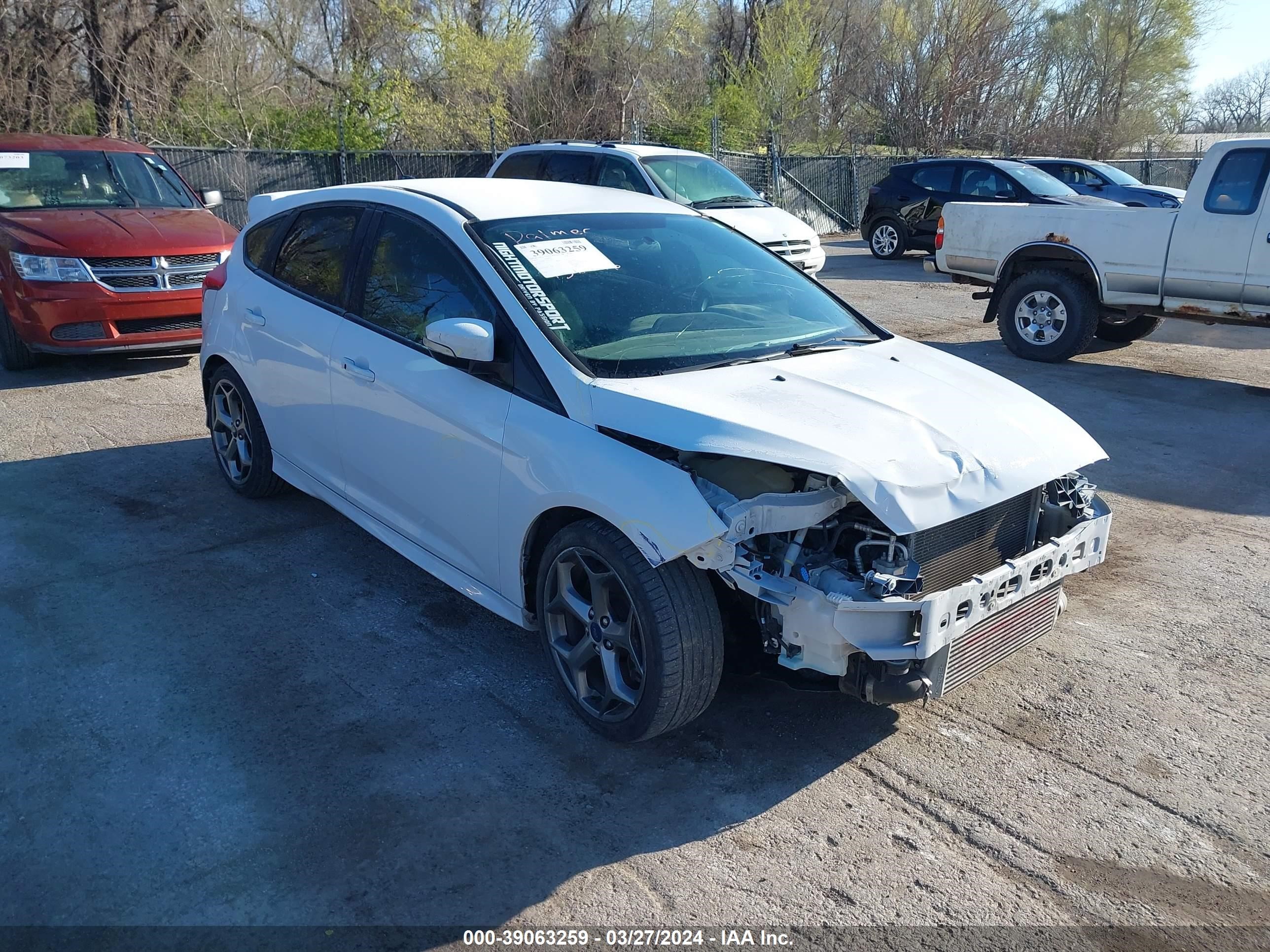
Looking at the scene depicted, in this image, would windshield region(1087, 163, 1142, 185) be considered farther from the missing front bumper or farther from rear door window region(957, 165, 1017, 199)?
the missing front bumper

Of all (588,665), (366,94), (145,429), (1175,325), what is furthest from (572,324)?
(366,94)

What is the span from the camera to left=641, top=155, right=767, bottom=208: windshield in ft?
41.3

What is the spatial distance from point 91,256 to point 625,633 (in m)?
6.94

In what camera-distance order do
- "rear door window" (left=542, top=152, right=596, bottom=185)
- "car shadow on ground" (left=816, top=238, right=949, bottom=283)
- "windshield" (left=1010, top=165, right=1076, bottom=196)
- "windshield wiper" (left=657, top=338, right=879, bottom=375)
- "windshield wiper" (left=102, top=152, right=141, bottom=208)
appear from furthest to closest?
"car shadow on ground" (left=816, top=238, right=949, bottom=283), "windshield" (left=1010, top=165, right=1076, bottom=196), "rear door window" (left=542, top=152, right=596, bottom=185), "windshield wiper" (left=102, top=152, right=141, bottom=208), "windshield wiper" (left=657, top=338, right=879, bottom=375)

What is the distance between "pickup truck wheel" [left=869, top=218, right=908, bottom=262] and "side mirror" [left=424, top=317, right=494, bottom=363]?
50.5 ft

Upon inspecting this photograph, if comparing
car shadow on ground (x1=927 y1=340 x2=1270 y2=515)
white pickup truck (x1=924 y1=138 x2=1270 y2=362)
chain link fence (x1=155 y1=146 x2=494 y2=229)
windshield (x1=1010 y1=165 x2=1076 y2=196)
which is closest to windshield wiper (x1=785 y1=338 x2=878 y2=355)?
car shadow on ground (x1=927 y1=340 x2=1270 y2=515)

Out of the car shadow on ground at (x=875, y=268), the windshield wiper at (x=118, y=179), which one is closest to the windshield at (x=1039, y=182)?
the car shadow on ground at (x=875, y=268)

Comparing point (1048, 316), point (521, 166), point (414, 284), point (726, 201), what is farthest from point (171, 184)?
point (1048, 316)

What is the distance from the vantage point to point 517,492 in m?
3.66

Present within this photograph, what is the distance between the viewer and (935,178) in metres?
17.2

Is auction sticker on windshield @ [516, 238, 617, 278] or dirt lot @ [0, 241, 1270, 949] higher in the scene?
auction sticker on windshield @ [516, 238, 617, 278]

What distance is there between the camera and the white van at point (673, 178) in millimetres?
12453

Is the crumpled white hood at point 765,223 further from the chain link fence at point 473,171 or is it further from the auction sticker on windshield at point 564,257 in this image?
the auction sticker on windshield at point 564,257

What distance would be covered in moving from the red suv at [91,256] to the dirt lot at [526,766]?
11.5 feet
